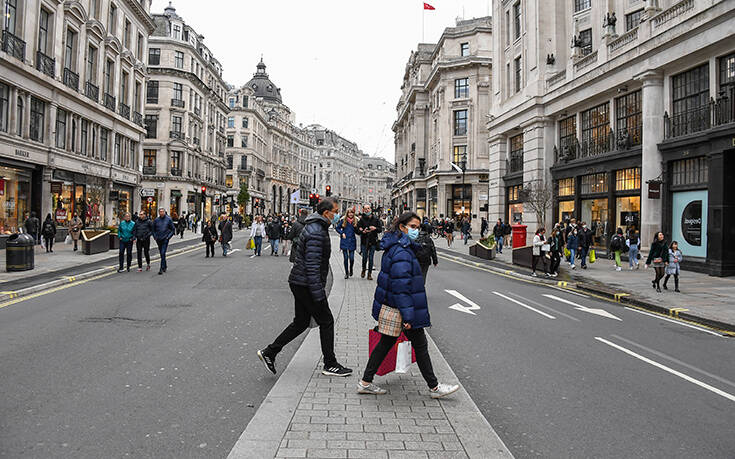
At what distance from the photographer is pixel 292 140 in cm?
11762

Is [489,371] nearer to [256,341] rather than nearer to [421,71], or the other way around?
[256,341]

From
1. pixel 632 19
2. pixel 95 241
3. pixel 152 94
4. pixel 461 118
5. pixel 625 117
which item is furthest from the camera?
pixel 461 118

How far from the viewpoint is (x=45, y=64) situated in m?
25.9

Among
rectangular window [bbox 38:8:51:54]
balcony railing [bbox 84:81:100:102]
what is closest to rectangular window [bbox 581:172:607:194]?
rectangular window [bbox 38:8:51:54]

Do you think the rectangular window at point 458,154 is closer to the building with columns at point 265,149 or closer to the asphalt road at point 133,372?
the building with columns at point 265,149

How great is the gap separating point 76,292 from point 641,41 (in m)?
21.6

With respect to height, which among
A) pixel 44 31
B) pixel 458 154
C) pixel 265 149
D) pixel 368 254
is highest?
pixel 265 149

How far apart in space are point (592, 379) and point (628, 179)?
19073 mm

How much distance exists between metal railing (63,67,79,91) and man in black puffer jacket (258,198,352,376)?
95.2ft

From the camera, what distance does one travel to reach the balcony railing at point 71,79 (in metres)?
28.2

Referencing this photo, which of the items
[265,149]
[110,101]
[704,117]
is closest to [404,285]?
[704,117]

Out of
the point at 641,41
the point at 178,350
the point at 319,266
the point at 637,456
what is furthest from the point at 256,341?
the point at 641,41

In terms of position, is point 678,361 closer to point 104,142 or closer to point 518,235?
Result: point 518,235

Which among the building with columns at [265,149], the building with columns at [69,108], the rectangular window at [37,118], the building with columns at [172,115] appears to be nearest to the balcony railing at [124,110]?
the building with columns at [69,108]
